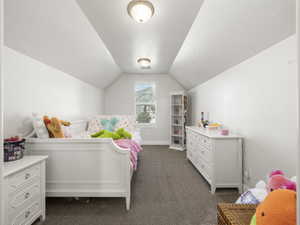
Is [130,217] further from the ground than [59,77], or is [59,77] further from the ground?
[59,77]

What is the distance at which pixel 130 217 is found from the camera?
5.27 feet

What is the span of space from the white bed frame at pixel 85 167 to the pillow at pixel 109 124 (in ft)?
6.65

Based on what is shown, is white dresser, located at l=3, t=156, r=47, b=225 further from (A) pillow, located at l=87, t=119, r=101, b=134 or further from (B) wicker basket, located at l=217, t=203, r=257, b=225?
(A) pillow, located at l=87, t=119, r=101, b=134

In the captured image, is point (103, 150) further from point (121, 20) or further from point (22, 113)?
point (121, 20)

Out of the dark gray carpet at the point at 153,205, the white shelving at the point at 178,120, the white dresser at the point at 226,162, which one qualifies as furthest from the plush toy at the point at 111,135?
the white shelving at the point at 178,120

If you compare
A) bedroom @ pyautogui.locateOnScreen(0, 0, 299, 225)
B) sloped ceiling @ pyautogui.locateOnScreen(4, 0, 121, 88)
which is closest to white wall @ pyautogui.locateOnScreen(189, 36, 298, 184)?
bedroom @ pyautogui.locateOnScreen(0, 0, 299, 225)

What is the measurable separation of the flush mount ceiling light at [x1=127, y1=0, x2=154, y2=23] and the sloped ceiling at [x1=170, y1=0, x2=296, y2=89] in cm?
64

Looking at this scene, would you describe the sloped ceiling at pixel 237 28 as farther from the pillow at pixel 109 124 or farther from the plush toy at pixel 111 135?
the pillow at pixel 109 124

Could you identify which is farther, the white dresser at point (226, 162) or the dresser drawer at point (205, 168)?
the dresser drawer at point (205, 168)

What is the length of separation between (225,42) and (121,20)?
4.79 ft

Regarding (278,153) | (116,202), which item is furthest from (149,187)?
(278,153)

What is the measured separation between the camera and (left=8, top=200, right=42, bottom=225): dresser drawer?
1.21m

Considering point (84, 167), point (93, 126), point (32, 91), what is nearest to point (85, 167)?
point (84, 167)

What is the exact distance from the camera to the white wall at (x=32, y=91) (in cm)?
169
